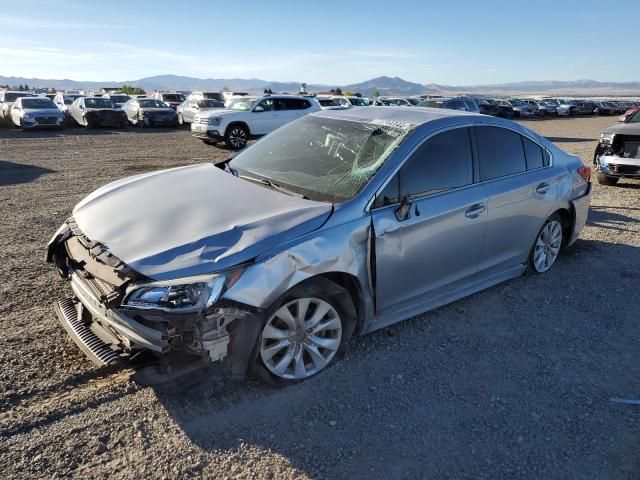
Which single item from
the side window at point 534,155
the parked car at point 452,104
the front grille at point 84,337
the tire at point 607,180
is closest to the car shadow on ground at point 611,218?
the tire at point 607,180

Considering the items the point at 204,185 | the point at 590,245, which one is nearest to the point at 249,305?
the point at 204,185

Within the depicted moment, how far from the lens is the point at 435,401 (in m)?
3.17

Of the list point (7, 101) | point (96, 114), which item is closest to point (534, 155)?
point (96, 114)

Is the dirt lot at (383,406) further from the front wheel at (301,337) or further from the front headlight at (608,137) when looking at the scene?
the front headlight at (608,137)

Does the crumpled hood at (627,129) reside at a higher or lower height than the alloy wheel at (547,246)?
higher

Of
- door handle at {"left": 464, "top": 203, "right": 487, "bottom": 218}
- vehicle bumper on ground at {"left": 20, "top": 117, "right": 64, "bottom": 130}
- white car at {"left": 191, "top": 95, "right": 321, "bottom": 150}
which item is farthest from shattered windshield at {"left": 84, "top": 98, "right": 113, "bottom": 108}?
door handle at {"left": 464, "top": 203, "right": 487, "bottom": 218}

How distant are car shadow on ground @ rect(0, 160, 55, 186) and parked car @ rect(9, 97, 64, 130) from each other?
36.0 feet

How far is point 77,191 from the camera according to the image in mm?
8789

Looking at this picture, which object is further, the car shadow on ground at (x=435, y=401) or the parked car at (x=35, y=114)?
the parked car at (x=35, y=114)

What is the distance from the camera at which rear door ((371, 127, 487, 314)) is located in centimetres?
348

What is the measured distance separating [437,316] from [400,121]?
63.8 inches

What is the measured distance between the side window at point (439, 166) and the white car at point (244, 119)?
13.0 meters

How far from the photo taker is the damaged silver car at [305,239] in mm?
2783

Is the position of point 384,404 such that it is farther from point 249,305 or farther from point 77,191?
point 77,191
